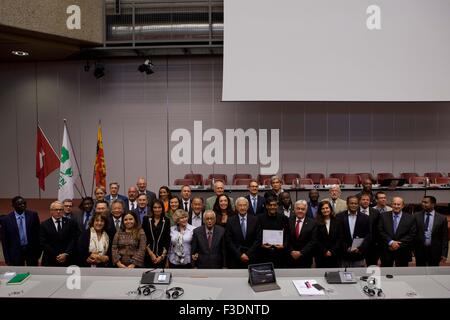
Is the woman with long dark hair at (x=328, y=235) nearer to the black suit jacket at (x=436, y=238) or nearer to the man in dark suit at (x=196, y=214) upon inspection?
the black suit jacket at (x=436, y=238)

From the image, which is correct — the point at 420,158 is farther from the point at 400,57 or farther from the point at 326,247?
the point at 326,247

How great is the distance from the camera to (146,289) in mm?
3035

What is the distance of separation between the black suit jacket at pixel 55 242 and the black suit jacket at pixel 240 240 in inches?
77.3

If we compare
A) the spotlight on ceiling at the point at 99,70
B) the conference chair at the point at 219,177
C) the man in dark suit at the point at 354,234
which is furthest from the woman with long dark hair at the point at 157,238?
the spotlight on ceiling at the point at 99,70

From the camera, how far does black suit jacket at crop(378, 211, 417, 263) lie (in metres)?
4.56

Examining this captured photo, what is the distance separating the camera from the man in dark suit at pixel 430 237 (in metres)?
4.59

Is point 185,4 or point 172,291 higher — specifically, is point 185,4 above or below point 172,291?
above

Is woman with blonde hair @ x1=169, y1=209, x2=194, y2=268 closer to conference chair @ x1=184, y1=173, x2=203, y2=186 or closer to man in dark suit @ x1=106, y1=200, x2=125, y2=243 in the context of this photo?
man in dark suit @ x1=106, y1=200, x2=125, y2=243

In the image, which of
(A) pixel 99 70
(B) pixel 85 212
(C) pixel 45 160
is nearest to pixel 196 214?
(B) pixel 85 212

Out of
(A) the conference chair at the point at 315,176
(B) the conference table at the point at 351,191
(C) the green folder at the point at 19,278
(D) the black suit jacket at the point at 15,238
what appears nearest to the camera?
(C) the green folder at the point at 19,278

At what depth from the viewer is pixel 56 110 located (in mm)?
11547

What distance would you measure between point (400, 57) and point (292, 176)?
437cm

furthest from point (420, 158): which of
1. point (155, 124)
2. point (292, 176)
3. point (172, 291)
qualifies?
point (172, 291)

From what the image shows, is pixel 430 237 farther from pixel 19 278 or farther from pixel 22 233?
pixel 22 233
